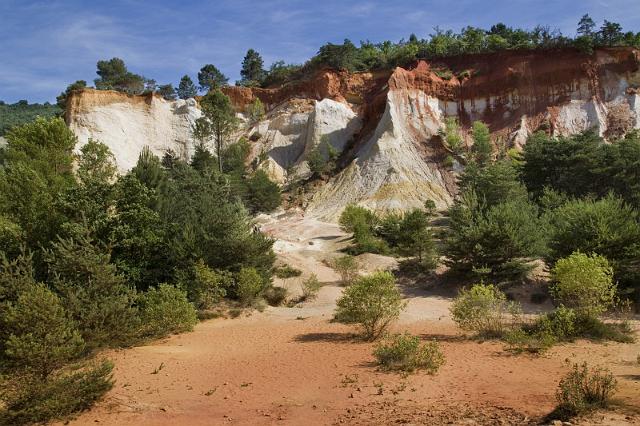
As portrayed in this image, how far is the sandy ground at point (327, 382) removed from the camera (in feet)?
26.7

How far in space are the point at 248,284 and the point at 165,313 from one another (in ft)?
16.8

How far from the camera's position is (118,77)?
70.1m

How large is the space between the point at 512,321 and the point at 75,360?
1241 centimetres

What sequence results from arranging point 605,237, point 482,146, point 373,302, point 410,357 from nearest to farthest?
point 410,357
point 373,302
point 605,237
point 482,146

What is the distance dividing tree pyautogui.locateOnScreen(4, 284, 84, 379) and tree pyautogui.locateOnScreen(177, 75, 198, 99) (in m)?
66.2

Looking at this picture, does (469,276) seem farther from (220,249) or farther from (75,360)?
(75,360)

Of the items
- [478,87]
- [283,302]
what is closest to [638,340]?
[283,302]

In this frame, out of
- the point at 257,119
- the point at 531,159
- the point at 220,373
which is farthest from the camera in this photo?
the point at 257,119

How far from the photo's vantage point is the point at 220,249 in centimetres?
2125

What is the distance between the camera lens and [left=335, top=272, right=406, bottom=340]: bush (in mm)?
13797

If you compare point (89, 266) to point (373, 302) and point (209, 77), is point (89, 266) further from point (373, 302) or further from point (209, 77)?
point (209, 77)

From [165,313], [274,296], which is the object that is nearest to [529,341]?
[165,313]

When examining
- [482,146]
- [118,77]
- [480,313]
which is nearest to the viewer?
[480,313]

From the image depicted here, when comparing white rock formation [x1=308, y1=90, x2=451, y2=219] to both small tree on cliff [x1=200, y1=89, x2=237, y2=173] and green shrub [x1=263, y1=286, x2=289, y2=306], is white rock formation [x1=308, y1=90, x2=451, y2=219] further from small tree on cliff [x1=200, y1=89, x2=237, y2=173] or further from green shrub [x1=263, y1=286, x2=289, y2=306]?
green shrub [x1=263, y1=286, x2=289, y2=306]
